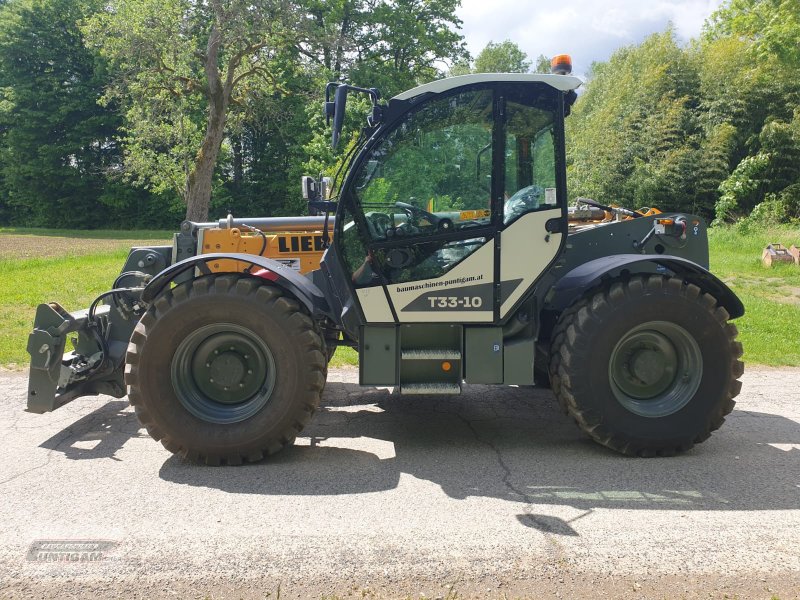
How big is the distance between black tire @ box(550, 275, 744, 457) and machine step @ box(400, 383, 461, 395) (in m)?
0.71

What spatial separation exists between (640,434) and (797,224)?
17.5 meters

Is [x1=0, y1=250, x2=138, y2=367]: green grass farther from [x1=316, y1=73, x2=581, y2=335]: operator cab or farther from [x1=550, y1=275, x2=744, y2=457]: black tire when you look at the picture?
[x1=550, y1=275, x2=744, y2=457]: black tire

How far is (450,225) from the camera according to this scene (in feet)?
14.4

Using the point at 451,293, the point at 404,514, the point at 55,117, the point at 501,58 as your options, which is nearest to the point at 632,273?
the point at 451,293

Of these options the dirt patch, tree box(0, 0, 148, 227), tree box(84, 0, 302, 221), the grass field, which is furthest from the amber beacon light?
tree box(0, 0, 148, 227)

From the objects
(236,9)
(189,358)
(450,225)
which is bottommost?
(189,358)

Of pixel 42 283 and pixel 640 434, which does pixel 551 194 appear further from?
pixel 42 283

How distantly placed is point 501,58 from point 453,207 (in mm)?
57376

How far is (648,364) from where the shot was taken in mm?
4531

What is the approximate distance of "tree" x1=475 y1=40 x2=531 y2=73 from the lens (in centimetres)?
5591

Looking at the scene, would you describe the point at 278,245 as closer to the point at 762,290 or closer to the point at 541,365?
the point at 541,365

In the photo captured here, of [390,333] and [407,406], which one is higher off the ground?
[390,333]

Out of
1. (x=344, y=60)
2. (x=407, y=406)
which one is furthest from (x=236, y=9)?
(x=407, y=406)

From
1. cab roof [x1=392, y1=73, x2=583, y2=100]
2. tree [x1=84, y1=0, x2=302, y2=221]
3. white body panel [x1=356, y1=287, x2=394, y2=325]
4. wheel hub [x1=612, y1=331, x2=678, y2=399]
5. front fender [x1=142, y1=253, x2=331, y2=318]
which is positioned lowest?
wheel hub [x1=612, y1=331, x2=678, y2=399]
